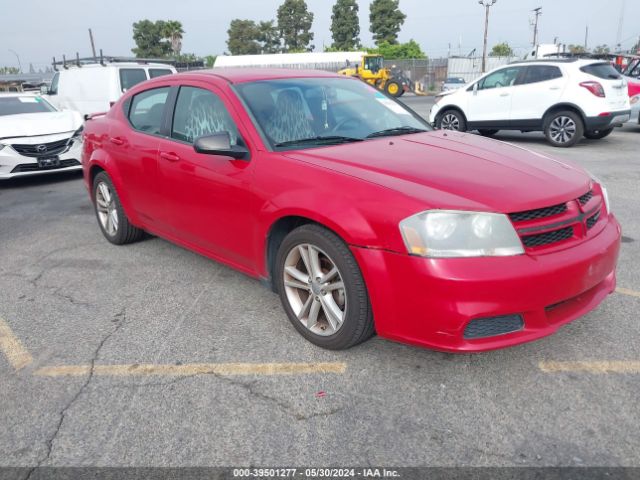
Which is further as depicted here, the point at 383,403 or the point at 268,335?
the point at 268,335

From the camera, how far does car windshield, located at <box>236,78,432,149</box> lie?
3457 millimetres

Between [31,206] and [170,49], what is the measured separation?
7763 cm

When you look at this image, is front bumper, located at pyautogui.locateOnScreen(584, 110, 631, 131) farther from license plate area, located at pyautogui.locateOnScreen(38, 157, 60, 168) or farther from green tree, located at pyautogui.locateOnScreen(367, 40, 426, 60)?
green tree, located at pyautogui.locateOnScreen(367, 40, 426, 60)

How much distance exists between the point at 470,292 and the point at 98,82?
12309mm

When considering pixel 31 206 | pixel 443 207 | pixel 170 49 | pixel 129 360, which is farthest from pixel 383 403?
pixel 170 49

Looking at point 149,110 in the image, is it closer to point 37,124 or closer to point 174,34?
point 37,124

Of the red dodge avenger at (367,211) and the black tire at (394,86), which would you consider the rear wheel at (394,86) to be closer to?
the black tire at (394,86)

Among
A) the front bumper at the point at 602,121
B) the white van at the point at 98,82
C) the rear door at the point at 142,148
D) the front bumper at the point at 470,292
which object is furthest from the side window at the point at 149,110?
the front bumper at the point at 602,121

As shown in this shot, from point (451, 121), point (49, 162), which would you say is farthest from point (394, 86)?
point (49, 162)

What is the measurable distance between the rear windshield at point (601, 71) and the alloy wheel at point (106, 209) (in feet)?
30.9

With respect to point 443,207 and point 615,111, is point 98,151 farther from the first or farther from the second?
point 615,111

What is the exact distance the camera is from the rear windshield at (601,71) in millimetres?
10445

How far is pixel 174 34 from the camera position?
75812 mm

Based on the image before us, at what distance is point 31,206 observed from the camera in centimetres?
707
